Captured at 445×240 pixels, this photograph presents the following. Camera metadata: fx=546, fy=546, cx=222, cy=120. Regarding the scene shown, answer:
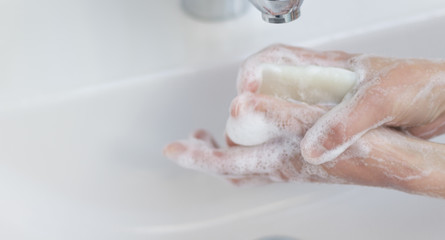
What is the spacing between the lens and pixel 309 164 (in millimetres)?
498

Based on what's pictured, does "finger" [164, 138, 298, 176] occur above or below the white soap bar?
below

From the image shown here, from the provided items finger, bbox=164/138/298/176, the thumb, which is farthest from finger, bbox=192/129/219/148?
the thumb

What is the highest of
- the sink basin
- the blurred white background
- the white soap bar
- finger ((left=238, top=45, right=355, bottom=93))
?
the blurred white background

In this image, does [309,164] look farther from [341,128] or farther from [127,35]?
[127,35]

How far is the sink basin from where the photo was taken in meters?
0.56

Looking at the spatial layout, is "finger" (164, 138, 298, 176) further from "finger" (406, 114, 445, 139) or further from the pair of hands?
"finger" (406, 114, 445, 139)

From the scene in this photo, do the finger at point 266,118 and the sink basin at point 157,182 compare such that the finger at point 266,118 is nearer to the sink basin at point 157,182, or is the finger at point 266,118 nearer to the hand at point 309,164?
the hand at point 309,164

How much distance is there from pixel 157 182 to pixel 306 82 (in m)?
0.22

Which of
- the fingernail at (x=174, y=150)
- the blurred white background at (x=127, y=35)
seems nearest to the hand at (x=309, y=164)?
the fingernail at (x=174, y=150)

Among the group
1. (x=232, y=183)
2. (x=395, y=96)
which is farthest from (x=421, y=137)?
(x=232, y=183)

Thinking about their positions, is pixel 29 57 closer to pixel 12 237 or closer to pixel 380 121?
pixel 12 237

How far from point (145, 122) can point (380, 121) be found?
0.26 meters

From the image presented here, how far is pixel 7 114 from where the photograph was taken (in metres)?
0.55

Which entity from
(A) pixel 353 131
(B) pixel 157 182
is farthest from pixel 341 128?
(B) pixel 157 182
